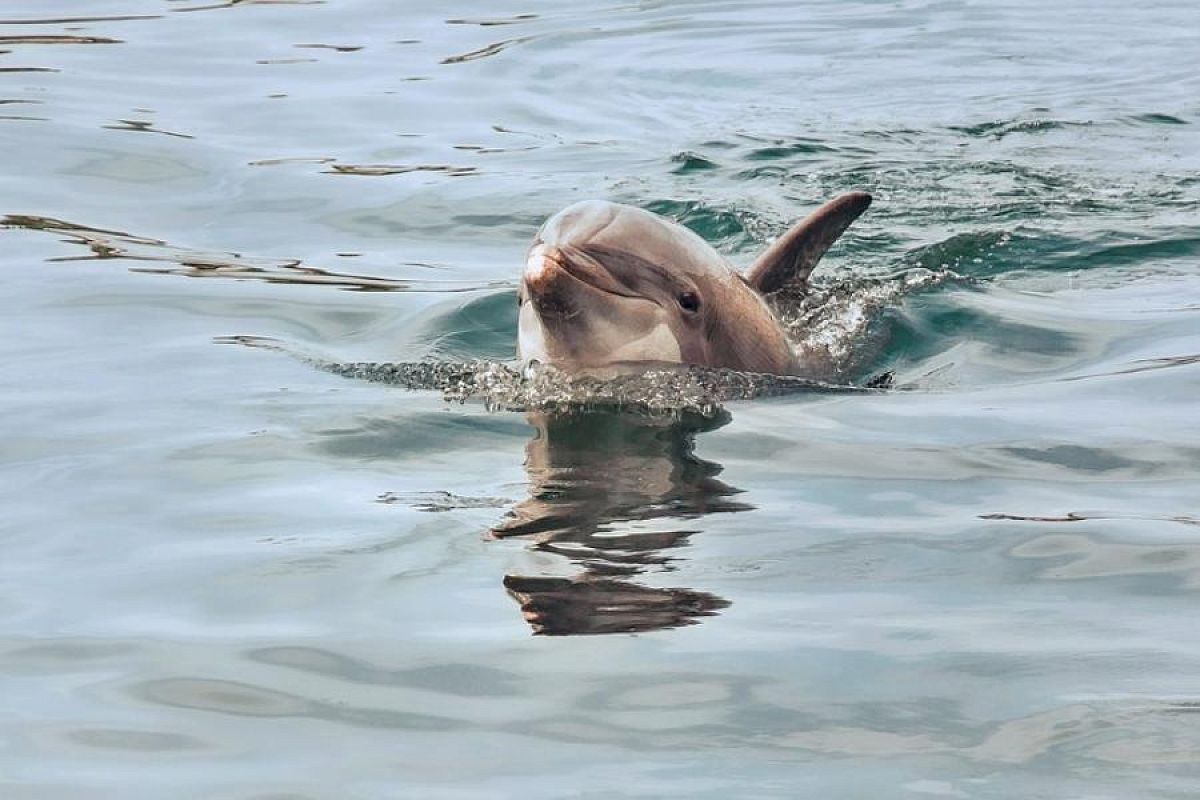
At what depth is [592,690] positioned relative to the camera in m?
5.28

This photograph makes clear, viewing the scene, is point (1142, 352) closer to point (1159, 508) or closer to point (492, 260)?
point (1159, 508)

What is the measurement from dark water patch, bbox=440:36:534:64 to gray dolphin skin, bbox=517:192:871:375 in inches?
473

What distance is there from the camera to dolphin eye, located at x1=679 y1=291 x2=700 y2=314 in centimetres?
912

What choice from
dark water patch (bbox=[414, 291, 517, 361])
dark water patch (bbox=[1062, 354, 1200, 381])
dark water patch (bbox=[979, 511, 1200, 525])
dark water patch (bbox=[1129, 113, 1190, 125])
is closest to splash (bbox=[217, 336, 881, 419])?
dark water patch (bbox=[414, 291, 517, 361])

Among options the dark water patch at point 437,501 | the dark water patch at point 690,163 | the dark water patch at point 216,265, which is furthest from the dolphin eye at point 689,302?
the dark water patch at point 690,163

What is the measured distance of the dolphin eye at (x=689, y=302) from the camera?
912cm

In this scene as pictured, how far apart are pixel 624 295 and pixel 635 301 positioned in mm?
71

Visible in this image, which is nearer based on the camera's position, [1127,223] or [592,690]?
[592,690]

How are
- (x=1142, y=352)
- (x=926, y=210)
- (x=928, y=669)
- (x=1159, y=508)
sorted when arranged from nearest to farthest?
(x=928, y=669) → (x=1159, y=508) → (x=1142, y=352) → (x=926, y=210)

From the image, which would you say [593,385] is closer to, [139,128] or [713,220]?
[713,220]

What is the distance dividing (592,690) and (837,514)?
1997mm

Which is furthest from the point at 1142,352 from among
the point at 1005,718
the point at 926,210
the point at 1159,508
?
the point at 1005,718

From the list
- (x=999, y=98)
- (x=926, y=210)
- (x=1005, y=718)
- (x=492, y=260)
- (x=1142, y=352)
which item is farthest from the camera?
(x=999, y=98)

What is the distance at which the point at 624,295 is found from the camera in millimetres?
8789
